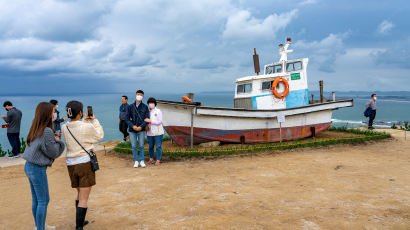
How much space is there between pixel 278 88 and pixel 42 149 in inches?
384

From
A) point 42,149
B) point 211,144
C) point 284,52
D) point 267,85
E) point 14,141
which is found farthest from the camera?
point 284,52

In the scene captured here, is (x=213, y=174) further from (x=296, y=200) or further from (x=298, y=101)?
(x=298, y=101)

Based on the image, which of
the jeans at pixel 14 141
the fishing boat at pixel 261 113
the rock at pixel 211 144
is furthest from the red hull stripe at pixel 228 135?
the jeans at pixel 14 141

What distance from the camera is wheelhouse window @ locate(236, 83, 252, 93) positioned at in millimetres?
11457

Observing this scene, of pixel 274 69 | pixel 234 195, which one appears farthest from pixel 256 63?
pixel 234 195

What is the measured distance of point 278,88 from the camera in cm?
1123

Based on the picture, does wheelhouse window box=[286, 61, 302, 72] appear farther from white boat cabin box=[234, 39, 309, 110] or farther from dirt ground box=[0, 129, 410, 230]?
dirt ground box=[0, 129, 410, 230]

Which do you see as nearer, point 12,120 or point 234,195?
point 234,195

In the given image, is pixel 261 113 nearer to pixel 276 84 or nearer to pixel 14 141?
pixel 276 84

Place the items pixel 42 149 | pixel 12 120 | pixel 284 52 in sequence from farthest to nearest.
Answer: pixel 284 52 < pixel 12 120 < pixel 42 149

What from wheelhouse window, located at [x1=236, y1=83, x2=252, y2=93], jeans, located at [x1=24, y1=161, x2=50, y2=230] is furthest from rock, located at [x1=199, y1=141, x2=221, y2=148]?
jeans, located at [x1=24, y1=161, x2=50, y2=230]

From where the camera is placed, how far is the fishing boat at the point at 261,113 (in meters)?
9.69

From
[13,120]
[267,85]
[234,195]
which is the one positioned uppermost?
[267,85]

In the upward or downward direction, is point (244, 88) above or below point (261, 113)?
above
